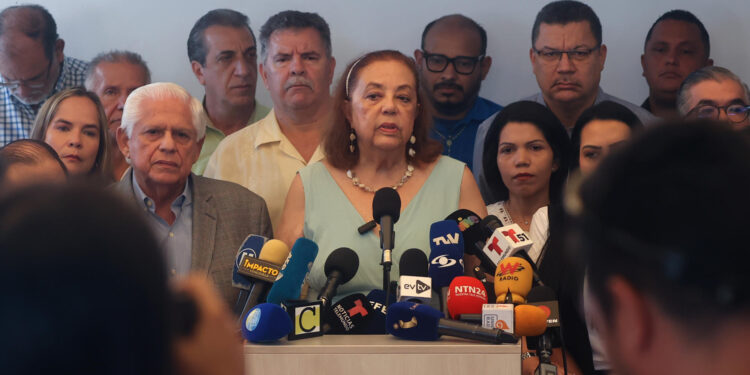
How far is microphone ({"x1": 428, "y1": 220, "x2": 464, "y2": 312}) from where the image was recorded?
2725 millimetres

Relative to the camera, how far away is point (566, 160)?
397 cm

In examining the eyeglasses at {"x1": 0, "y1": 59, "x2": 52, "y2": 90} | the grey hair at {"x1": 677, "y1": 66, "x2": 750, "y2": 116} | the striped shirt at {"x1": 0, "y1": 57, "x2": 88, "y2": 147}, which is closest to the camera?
the grey hair at {"x1": 677, "y1": 66, "x2": 750, "y2": 116}

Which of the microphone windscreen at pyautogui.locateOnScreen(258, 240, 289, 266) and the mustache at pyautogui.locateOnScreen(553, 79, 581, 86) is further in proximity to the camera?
the mustache at pyautogui.locateOnScreen(553, 79, 581, 86)

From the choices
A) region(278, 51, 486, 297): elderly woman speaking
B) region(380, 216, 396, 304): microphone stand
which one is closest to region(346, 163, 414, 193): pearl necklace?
region(278, 51, 486, 297): elderly woman speaking

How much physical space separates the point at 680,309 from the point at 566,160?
3149 mm

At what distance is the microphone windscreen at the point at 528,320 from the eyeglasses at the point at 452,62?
2.32 meters

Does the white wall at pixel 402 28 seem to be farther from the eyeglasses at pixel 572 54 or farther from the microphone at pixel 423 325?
the microphone at pixel 423 325

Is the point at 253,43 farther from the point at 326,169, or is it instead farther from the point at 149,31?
the point at 326,169

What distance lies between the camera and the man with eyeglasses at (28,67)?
15.6 feet

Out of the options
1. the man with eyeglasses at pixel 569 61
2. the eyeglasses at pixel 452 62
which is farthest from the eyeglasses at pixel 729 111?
the eyeglasses at pixel 452 62

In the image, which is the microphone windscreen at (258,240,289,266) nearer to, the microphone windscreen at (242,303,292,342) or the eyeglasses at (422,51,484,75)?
the microphone windscreen at (242,303,292,342)

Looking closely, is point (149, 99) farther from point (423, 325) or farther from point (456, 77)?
point (423, 325)

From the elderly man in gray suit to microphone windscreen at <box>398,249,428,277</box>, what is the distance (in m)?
1.02

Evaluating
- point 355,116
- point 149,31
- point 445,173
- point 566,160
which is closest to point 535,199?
point 566,160
